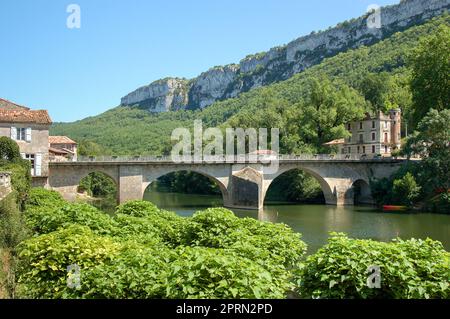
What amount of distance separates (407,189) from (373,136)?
575 inches

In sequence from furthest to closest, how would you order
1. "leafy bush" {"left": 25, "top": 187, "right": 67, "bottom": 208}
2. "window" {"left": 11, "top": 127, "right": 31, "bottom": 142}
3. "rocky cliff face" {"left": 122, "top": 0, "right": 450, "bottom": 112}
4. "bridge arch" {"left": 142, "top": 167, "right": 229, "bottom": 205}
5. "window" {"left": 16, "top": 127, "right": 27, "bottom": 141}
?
"rocky cliff face" {"left": 122, "top": 0, "right": 450, "bottom": 112} < "bridge arch" {"left": 142, "top": 167, "right": 229, "bottom": 205} < "window" {"left": 16, "top": 127, "right": 27, "bottom": 141} < "window" {"left": 11, "top": 127, "right": 31, "bottom": 142} < "leafy bush" {"left": 25, "top": 187, "right": 67, "bottom": 208}

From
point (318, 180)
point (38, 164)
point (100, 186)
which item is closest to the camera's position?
point (38, 164)

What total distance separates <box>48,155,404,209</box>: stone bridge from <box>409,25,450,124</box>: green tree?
7310 millimetres

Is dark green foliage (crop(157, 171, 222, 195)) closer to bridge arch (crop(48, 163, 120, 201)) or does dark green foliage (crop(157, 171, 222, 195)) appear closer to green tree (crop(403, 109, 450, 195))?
bridge arch (crop(48, 163, 120, 201))

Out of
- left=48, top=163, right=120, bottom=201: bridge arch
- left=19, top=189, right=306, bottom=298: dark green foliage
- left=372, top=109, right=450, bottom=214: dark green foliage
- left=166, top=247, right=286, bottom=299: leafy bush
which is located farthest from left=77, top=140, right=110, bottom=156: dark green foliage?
left=166, top=247, right=286, bottom=299: leafy bush

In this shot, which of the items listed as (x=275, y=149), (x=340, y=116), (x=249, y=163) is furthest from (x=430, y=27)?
(x=249, y=163)

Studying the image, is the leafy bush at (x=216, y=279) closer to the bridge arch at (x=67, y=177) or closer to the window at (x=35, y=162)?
the window at (x=35, y=162)

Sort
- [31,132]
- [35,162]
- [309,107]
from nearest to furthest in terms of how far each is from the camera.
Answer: [31,132], [35,162], [309,107]

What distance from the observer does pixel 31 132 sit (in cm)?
3934

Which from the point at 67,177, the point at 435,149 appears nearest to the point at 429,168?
the point at 435,149

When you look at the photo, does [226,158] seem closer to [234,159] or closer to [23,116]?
[234,159]

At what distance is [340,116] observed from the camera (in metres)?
68.1

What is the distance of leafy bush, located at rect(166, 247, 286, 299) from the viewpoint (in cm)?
851

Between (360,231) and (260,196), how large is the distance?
57.7 ft
